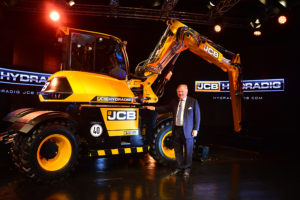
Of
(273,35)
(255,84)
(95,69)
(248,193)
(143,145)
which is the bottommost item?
(248,193)

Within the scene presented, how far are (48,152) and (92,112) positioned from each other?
1092mm

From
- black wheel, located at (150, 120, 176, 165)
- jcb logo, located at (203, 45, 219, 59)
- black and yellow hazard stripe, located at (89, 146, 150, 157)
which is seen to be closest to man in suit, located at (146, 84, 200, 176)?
black wheel, located at (150, 120, 176, 165)

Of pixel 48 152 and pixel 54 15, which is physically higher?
pixel 54 15

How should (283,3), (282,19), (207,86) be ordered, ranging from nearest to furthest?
(283,3) < (282,19) < (207,86)

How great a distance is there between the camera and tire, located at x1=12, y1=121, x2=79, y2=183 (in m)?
4.14

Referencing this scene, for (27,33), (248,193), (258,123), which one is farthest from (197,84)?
Answer: (248,193)

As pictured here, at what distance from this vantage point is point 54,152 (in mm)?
4457

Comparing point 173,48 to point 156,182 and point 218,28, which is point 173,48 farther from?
point 218,28

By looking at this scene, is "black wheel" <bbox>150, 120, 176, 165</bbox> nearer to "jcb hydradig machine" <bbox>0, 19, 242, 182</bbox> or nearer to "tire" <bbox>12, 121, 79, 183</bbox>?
"jcb hydradig machine" <bbox>0, 19, 242, 182</bbox>

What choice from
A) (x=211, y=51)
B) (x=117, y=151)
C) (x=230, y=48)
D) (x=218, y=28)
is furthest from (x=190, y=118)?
(x=230, y=48)

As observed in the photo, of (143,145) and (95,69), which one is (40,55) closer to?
(95,69)

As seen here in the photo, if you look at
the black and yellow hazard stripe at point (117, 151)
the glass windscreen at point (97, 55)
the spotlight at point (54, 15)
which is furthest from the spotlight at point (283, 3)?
the spotlight at point (54, 15)

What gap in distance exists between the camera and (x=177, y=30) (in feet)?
19.4

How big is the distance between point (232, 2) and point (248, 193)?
23.6 feet
